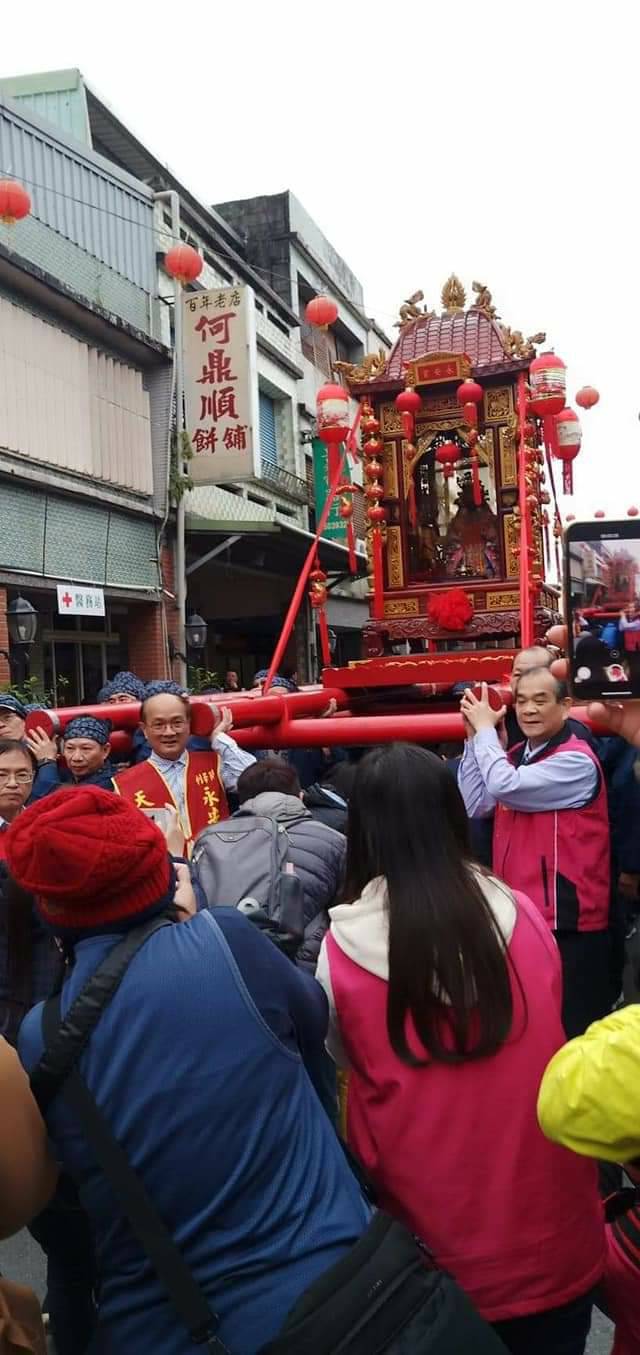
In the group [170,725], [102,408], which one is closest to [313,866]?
[170,725]

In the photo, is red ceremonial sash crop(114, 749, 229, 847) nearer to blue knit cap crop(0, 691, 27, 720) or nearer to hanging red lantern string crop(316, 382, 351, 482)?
blue knit cap crop(0, 691, 27, 720)

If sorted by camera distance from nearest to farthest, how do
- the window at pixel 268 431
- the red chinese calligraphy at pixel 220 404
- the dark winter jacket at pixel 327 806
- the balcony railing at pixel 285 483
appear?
1. the dark winter jacket at pixel 327 806
2. the red chinese calligraphy at pixel 220 404
3. the balcony railing at pixel 285 483
4. the window at pixel 268 431

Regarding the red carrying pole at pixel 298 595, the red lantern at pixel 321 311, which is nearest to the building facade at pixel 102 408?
the red lantern at pixel 321 311

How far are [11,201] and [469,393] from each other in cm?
351

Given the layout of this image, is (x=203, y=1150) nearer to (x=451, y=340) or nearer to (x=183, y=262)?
(x=451, y=340)

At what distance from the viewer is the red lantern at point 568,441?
831cm

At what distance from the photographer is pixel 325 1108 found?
1.68 metres

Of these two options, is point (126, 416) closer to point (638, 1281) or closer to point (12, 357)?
point (12, 357)

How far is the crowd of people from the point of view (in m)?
1.35

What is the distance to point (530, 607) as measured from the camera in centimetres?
685

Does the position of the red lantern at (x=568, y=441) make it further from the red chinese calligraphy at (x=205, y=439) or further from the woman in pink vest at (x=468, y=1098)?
the woman in pink vest at (x=468, y=1098)

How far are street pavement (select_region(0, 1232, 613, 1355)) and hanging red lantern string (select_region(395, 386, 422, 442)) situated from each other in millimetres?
5688

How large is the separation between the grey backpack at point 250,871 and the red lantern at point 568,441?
652 cm

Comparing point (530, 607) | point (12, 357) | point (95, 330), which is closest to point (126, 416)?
point (95, 330)
